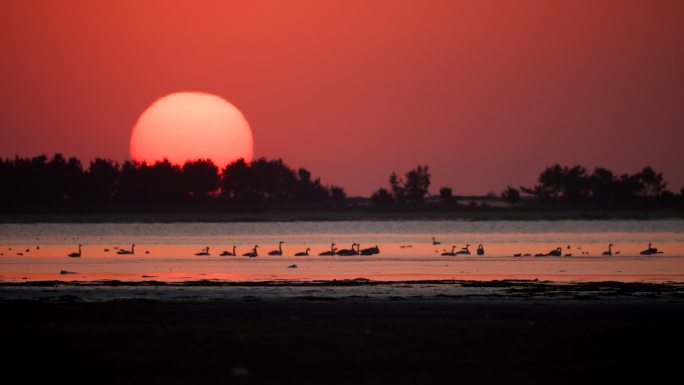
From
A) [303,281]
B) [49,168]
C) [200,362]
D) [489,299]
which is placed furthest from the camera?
[49,168]

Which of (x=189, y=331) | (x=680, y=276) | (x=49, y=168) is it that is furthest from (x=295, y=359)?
(x=49, y=168)

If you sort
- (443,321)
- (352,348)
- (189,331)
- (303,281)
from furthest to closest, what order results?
(303,281) < (443,321) < (189,331) < (352,348)

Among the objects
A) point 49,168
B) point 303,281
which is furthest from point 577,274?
point 49,168

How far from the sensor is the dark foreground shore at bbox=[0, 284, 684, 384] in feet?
55.9

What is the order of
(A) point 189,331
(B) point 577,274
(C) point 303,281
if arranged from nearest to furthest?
1. (A) point 189,331
2. (C) point 303,281
3. (B) point 577,274

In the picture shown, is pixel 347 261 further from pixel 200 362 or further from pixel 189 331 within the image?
pixel 200 362

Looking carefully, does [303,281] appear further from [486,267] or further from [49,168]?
[49,168]

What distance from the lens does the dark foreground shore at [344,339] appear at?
17.0 meters

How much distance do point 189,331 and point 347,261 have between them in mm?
31234

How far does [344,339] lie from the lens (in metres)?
20.6

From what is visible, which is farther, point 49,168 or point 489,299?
point 49,168

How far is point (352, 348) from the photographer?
19500 millimetres

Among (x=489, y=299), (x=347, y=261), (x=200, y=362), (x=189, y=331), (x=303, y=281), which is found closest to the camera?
(x=200, y=362)

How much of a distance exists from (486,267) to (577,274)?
19.6 ft
